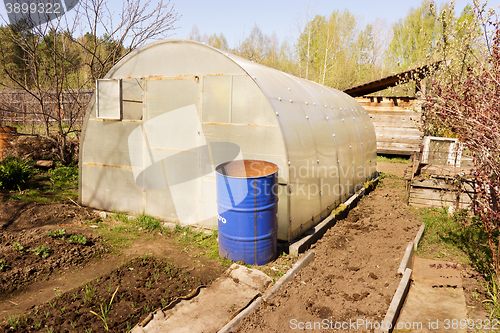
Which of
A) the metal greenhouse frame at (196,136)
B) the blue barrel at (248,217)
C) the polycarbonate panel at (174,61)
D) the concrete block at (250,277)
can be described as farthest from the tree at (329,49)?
the concrete block at (250,277)

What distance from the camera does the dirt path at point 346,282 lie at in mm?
3986

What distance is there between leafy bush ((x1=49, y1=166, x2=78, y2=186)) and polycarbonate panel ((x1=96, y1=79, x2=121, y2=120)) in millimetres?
3899

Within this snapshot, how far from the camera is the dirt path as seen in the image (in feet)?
13.1

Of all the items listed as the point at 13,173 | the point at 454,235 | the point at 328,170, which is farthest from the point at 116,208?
the point at 454,235

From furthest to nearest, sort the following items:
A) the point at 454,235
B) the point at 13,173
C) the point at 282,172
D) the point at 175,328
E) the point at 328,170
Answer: the point at 13,173, the point at 328,170, the point at 454,235, the point at 282,172, the point at 175,328

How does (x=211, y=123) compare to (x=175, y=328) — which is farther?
(x=211, y=123)

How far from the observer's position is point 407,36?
36969 millimetres

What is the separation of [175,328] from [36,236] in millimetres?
3821

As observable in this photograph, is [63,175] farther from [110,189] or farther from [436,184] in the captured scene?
[436,184]

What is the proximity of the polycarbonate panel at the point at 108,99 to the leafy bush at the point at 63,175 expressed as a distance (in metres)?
3.90

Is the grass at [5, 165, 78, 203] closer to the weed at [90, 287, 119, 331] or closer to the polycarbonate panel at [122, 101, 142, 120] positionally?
the polycarbonate panel at [122, 101, 142, 120]

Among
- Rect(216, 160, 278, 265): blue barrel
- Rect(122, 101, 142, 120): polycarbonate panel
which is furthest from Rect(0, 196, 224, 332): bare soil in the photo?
Rect(122, 101, 142, 120): polycarbonate panel

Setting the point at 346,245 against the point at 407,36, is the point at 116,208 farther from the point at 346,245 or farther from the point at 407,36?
the point at 407,36

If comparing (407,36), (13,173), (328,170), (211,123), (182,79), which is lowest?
(13,173)
